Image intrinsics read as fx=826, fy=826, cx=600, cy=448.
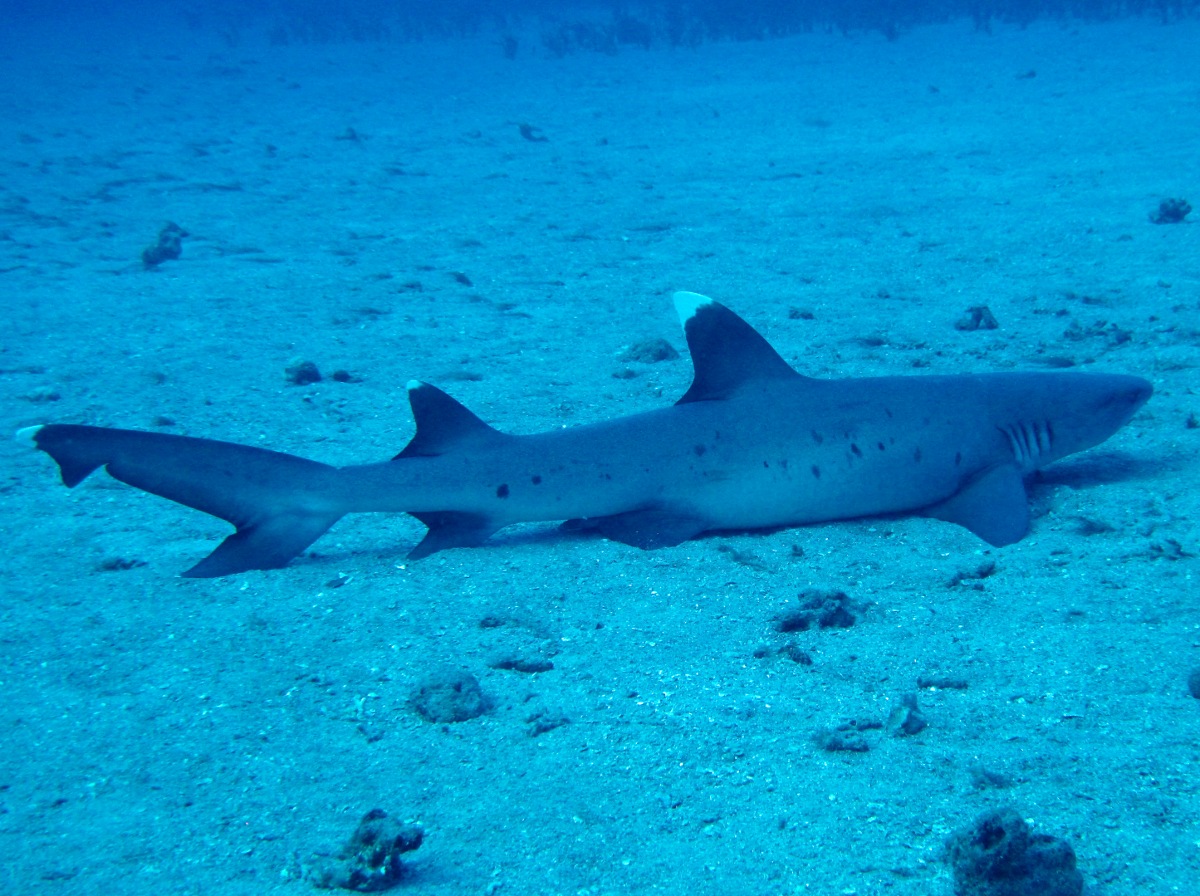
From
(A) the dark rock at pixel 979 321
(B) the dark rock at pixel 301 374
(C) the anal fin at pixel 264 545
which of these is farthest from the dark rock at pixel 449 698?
(A) the dark rock at pixel 979 321

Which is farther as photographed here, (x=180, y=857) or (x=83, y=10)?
(x=83, y=10)

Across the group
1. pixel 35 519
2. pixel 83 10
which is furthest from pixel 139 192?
pixel 83 10

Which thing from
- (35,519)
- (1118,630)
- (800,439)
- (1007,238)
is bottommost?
(35,519)

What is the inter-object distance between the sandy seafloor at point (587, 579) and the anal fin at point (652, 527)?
9 centimetres

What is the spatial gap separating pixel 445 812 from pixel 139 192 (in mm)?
13297

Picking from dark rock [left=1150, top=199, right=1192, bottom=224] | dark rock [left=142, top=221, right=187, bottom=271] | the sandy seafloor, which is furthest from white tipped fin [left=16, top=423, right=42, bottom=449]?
dark rock [left=1150, top=199, right=1192, bottom=224]

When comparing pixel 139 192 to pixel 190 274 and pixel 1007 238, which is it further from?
pixel 1007 238

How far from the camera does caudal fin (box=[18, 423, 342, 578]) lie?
129 inches

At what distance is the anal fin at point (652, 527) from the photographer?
3.88m

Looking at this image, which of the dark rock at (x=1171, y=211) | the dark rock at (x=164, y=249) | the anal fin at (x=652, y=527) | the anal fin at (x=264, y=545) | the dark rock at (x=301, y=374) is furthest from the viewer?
the dark rock at (x=164, y=249)

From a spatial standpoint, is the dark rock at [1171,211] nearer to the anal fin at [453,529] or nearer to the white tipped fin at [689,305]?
the white tipped fin at [689,305]

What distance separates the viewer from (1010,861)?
1810mm

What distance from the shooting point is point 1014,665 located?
2.82 metres

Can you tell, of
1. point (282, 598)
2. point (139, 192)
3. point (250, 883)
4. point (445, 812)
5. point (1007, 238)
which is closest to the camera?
point (250, 883)
